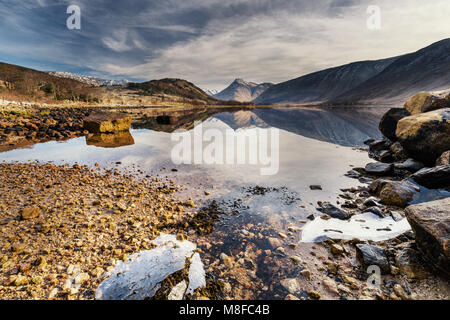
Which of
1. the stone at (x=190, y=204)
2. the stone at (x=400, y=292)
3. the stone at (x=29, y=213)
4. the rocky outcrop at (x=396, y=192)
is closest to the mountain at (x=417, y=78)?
the rocky outcrop at (x=396, y=192)

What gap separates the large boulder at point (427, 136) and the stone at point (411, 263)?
7.64 m

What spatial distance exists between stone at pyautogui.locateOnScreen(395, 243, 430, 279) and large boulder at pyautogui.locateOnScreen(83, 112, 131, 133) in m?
21.3

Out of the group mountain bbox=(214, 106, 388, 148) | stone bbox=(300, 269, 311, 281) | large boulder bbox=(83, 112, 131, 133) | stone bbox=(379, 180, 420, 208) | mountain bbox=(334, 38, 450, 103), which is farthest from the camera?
mountain bbox=(334, 38, 450, 103)

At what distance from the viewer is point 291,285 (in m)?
3.28

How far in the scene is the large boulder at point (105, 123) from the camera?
17.9 metres

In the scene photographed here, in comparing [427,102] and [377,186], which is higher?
[427,102]

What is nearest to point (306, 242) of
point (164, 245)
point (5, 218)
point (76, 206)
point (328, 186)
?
point (164, 245)

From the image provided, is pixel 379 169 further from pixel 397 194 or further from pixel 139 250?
pixel 139 250

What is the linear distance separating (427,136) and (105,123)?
23.0m

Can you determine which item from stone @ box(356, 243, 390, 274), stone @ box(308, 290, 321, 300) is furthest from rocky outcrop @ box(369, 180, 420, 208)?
stone @ box(308, 290, 321, 300)

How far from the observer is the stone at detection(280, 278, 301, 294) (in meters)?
3.20

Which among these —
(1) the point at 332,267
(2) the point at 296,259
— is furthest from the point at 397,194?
(2) the point at 296,259

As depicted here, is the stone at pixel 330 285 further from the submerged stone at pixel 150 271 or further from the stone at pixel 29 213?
the stone at pixel 29 213

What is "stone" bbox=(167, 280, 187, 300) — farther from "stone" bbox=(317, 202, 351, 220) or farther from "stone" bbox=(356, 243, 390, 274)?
"stone" bbox=(317, 202, 351, 220)
